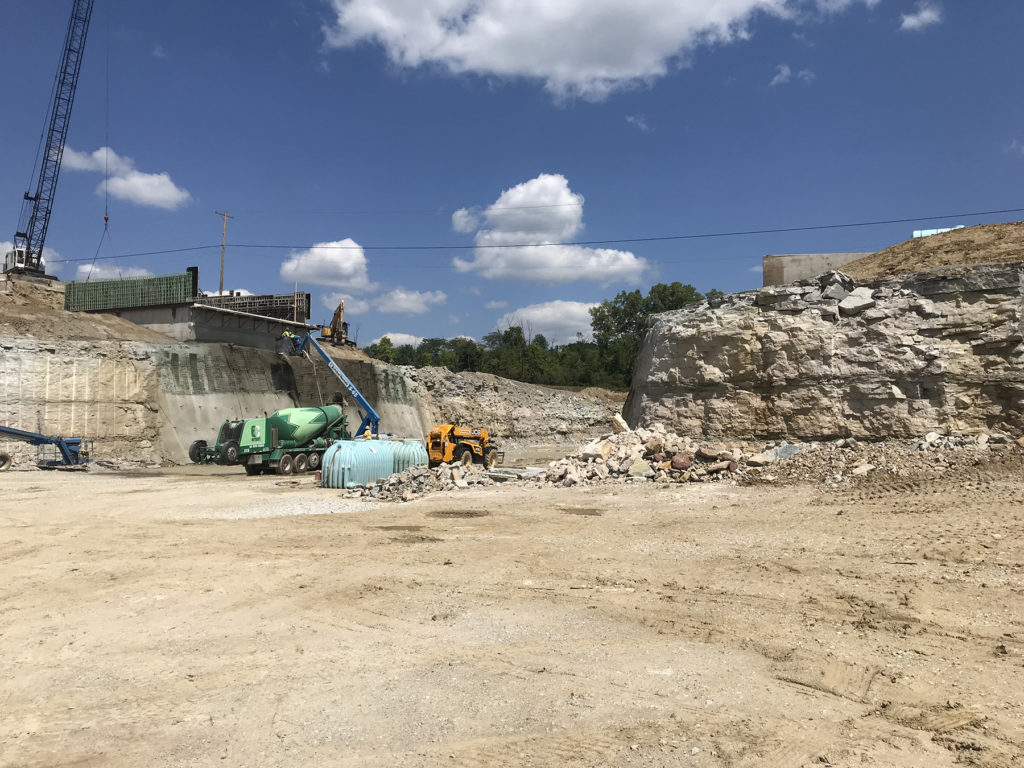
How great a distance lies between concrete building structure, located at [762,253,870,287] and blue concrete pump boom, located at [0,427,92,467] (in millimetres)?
23296

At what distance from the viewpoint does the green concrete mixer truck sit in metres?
21.9

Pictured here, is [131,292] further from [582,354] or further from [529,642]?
[582,354]

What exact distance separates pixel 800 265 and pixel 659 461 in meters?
9.15

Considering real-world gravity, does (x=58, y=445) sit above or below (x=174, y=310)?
below

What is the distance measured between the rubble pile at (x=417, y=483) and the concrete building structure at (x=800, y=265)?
1096 cm

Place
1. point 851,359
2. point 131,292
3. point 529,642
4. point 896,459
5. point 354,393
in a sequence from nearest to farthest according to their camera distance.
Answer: point 529,642, point 896,459, point 851,359, point 354,393, point 131,292

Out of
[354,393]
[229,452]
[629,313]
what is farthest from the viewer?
[629,313]

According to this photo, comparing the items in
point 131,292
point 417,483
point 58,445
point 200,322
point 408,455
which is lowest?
point 417,483

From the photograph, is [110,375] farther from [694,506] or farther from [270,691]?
[270,691]

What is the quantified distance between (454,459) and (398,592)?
1284 cm

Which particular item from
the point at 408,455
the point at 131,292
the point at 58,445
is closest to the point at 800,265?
the point at 408,455

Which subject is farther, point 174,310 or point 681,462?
point 174,310

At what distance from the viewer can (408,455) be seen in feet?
60.1

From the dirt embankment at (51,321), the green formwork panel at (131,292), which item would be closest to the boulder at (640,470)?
the dirt embankment at (51,321)
